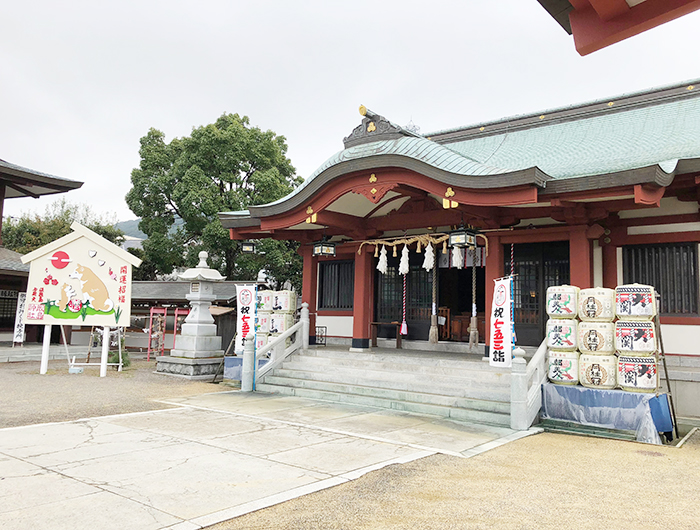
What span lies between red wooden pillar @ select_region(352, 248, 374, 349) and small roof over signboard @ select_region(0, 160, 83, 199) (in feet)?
47.1

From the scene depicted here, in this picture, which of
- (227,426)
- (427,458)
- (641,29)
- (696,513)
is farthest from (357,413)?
(641,29)

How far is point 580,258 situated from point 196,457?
7.82 m

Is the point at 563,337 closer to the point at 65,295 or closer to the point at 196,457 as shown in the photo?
the point at 196,457

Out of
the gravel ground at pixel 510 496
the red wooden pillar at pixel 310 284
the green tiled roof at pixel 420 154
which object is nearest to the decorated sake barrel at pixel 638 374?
the gravel ground at pixel 510 496

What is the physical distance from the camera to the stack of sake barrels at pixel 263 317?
43.9ft

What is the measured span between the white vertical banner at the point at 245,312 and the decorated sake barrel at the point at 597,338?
284 inches

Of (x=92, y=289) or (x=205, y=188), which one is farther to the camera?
(x=205, y=188)

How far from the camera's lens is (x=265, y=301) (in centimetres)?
1351

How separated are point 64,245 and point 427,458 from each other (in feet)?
38.0

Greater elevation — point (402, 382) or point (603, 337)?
point (603, 337)

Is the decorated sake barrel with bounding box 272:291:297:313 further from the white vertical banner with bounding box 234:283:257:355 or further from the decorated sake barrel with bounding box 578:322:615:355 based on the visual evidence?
the decorated sake barrel with bounding box 578:322:615:355

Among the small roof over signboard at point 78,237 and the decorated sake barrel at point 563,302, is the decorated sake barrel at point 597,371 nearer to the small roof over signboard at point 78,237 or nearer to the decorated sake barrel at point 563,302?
the decorated sake barrel at point 563,302

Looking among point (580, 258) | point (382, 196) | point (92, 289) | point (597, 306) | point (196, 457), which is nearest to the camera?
point (196, 457)

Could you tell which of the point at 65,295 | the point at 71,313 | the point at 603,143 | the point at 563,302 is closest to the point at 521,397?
the point at 563,302
